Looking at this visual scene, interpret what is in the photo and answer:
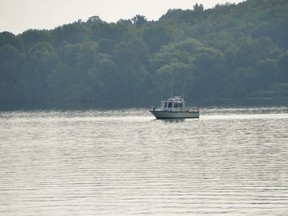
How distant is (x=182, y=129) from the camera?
470ft

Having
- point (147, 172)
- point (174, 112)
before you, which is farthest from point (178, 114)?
point (147, 172)

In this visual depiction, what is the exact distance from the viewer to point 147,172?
266 ft

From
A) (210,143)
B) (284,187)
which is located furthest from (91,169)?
(210,143)

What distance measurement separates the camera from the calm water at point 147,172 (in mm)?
63531

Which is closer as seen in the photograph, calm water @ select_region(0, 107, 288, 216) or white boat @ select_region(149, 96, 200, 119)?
calm water @ select_region(0, 107, 288, 216)

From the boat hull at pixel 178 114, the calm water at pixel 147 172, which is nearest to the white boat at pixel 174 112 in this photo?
the boat hull at pixel 178 114

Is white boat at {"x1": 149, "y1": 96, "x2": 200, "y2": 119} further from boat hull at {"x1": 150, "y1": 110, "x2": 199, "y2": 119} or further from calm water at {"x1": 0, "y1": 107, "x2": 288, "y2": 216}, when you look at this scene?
calm water at {"x1": 0, "y1": 107, "x2": 288, "y2": 216}

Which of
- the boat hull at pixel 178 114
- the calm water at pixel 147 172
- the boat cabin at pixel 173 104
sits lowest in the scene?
the calm water at pixel 147 172

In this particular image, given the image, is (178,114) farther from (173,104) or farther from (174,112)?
(173,104)

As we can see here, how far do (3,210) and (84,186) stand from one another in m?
11.3

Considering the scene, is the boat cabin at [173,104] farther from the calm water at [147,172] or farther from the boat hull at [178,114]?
the calm water at [147,172]

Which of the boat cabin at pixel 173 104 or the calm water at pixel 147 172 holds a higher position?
the boat cabin at pixel 173 104

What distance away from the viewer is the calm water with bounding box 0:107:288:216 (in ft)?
208

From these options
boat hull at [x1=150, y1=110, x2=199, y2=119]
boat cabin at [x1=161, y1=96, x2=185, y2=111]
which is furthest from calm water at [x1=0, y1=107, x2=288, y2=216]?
boat cabin at [x1=161, y1=96, x2=185, y2=111]
